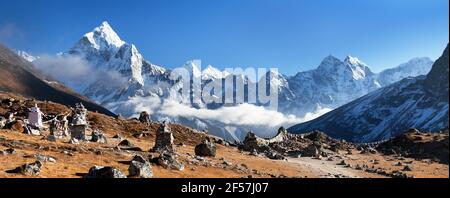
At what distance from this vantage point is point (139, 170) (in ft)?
129

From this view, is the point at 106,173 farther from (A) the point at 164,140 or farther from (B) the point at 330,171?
(B) the point at 330,171

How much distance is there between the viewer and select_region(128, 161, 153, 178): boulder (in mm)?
39188

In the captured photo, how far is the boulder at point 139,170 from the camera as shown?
3919 centimetres

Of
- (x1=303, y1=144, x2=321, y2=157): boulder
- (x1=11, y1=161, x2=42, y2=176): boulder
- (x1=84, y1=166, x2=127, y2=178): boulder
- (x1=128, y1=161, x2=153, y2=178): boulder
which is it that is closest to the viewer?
(x1=84, y1=166, x2=127, y2=178): boulder

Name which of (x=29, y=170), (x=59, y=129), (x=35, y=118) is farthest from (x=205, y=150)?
(x=29, y=170)

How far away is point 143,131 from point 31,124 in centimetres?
3144

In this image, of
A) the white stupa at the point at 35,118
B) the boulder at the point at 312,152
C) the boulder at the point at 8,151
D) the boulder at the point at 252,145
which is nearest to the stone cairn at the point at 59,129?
the white stupa at the point at 35,118

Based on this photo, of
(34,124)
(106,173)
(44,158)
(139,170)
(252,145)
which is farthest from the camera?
(252,145)

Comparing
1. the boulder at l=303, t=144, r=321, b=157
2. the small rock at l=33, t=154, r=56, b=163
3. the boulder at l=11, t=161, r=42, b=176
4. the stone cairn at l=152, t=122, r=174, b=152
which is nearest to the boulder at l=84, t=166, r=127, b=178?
the boulder at l=11, t=161, r=42, b=176

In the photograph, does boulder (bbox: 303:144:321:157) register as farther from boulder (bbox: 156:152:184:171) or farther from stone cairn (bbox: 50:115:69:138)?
boulder (bbox: 156:152:184:171)
